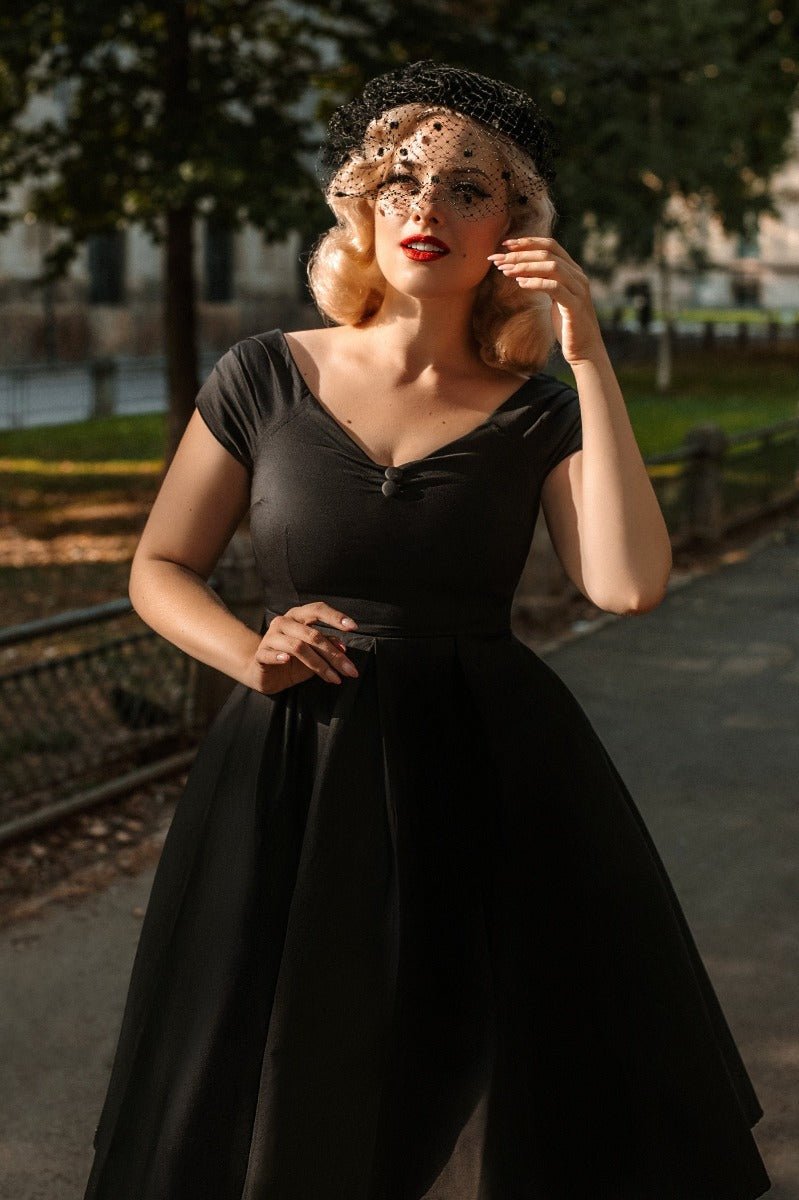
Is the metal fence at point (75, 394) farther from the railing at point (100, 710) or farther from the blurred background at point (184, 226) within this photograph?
the railing at point (100, 710)

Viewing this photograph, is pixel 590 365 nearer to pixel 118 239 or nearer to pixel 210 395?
pixel 210 395

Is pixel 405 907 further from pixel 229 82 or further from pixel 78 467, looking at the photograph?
pixel 78 467

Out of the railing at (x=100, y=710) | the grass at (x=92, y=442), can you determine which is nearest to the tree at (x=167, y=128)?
the grass at (x=92, y=442)

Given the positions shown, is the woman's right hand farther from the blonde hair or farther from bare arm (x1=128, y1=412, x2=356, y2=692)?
the blonde hair

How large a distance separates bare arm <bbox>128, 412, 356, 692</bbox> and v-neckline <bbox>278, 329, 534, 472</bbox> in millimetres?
178

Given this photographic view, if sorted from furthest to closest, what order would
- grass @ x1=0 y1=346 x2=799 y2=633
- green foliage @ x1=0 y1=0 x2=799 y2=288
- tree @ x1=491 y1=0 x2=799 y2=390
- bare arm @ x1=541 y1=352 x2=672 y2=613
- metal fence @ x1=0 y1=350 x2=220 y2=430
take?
1. metal fence @ x1=0 y1=350 x2=220 y2=430
2. tree @ x1=491 y1=0 x2=799 y2=390
3. grass @ x1=0 y1=346 x2=799 y2=633
4. green foliage @ x1=0 y1=0 x2=799 y2=288
5. bare arm @ x1=541 y1=352 x2=672 y2=613

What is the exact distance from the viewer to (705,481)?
12.0m

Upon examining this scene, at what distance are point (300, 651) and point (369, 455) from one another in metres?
0.41

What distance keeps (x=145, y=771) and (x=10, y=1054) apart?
2113 millimetres

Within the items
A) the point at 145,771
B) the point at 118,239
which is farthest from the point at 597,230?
the point at 145,771

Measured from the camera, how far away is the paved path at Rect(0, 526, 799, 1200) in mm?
3980

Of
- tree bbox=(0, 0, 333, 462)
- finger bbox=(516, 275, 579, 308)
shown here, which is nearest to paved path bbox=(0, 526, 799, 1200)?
finger bbox=(516, 275, 579, 308)

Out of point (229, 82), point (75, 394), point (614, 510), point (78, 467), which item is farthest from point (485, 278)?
point (75, 394)

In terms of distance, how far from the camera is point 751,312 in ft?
250
